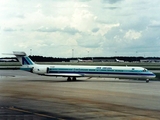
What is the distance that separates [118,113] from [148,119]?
309cm

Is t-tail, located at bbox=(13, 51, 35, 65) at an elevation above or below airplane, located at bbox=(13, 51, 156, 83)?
above

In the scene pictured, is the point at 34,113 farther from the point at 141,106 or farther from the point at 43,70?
the point at 43,70

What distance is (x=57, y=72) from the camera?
2766 inches

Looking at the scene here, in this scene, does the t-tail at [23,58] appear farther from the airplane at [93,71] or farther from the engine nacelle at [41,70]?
the engine nacelle at [41,70]

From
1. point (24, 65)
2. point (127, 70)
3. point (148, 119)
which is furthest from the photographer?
point (24, 65)

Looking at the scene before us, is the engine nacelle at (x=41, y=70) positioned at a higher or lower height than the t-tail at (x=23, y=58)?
lower

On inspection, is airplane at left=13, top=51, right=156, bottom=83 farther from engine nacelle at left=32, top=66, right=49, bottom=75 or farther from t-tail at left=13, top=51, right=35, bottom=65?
t-tail at left=13, top=51, right=35, bottom=65

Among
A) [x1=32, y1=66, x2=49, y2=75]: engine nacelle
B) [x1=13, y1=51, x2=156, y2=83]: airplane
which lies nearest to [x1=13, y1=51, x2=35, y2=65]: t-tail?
[x1=13, y1=51, x2=156, y2=83]: airplane

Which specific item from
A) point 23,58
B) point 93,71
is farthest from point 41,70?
point 93,71

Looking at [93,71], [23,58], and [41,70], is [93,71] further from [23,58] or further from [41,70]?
[23,58]

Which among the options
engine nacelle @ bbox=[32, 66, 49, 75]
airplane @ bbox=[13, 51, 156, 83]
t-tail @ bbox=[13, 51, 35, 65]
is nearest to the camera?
airplane @ bbox=[13, 51, 156, 83]

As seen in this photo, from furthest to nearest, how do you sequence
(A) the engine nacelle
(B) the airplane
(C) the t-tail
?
(C) the t-tail
(A) the engine nacelle
(B) the airplane

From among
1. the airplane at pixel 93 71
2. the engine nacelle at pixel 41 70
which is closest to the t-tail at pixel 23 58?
the airplane at pixel 93 71

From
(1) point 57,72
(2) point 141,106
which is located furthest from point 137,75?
(2) point 141,106
